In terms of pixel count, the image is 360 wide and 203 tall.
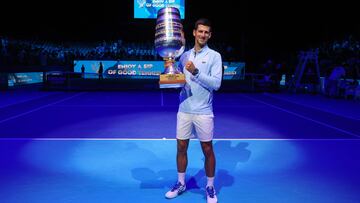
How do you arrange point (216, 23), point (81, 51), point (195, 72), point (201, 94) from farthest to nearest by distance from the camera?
1. point (216, 23)
2. point (81, 51)
3. point (201, 94)
4. point (195, 72)

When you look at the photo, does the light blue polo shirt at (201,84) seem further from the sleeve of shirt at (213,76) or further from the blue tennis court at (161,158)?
the blue tennis court at (161,158)

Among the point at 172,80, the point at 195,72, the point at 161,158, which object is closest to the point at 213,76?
the point at 195,72

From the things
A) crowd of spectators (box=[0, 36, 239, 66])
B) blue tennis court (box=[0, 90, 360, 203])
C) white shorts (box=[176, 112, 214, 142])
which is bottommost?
blue tennis court (box=[0, 90, 360, 203])

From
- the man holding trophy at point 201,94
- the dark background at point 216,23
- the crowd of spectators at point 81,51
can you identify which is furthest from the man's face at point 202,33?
the dark background at point 216,23

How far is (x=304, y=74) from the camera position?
16.4 metres

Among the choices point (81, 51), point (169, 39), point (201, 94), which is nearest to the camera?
point (169, 39)

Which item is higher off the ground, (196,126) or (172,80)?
(172,80)

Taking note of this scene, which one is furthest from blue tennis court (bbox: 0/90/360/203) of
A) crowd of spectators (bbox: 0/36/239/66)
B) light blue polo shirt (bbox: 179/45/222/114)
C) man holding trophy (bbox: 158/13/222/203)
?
crowd of spectators (bbox: 0/36/239/66)

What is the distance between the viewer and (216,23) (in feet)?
95.8

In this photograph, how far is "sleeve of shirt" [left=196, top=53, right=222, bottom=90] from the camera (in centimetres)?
333

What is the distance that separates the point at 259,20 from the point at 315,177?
25.2m

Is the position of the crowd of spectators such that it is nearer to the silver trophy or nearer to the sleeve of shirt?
the silver trophy

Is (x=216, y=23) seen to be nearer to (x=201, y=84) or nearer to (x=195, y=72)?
(x=201, y=84)

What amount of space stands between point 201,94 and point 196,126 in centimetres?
33
